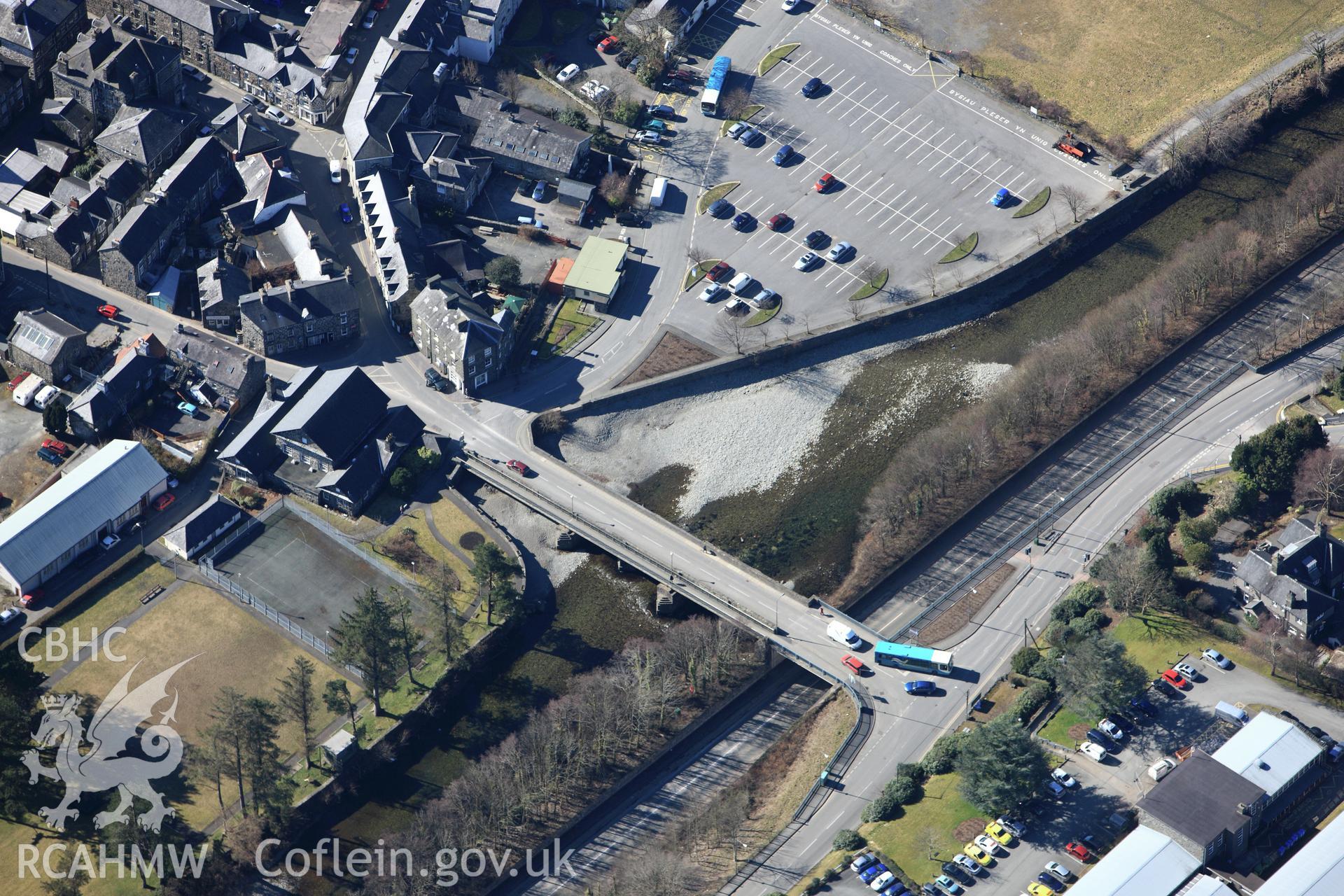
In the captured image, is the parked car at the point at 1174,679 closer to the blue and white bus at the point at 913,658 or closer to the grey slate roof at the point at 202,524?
the blue and white bus at the point at 913,658

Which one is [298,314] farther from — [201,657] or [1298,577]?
[1298,577]

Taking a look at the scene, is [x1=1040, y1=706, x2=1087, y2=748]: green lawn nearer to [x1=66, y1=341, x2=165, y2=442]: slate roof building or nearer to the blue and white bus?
the blue and white bus

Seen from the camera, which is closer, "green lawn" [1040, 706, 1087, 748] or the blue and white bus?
"green lawn" [1040, 706, 1087, 748]

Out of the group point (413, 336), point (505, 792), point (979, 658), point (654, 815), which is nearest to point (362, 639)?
point (505, 792)

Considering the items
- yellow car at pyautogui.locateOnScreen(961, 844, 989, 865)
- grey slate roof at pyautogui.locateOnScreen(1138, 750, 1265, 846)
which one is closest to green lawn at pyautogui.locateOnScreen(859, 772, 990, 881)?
yellow car at pyautogui.locateOnScreen(961, 844, 989, 865)

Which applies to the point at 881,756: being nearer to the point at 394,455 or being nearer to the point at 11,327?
the point at 394,455

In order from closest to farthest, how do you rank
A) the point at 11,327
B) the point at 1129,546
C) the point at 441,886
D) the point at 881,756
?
1. the point at 441,886
2. the point at 881,756
3. the point at 1129,546
4. the point at 11,327

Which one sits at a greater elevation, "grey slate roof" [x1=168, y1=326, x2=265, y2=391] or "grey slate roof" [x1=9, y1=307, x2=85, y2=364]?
"grey slate roof" [x1=9, y1=307, x2=85, y2=364]
